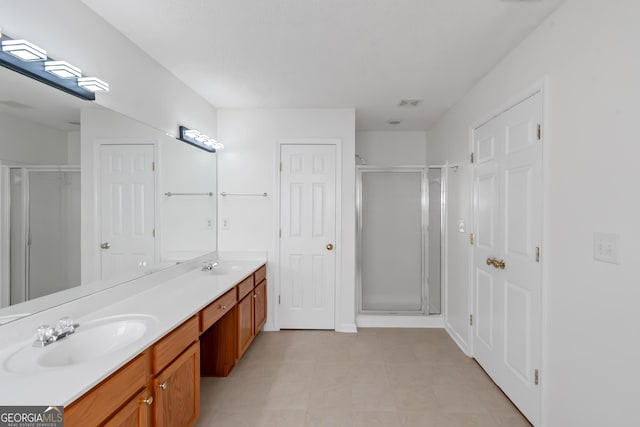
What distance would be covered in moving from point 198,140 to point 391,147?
262cm

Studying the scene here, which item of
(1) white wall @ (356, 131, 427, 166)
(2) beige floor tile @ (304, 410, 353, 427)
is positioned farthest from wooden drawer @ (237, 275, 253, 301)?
(1) white wall @ (356, 131, 427, 166)

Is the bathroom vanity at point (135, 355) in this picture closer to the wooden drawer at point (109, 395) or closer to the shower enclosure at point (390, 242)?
the wooden drawer at point (109, 395)

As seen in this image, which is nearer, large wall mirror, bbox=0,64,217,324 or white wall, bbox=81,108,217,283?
large wall mirror, bbox=0,64,217,324

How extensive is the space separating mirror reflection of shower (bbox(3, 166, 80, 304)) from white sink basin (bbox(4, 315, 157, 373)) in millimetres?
278

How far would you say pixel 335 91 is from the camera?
2980 millimetres

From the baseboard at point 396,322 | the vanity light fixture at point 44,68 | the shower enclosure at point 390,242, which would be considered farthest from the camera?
the shower enclosure at point 390,242

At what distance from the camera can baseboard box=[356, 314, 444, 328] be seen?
3.68 metres

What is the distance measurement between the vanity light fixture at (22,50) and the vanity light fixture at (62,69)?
0.08 m

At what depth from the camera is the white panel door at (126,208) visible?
1.86 metres

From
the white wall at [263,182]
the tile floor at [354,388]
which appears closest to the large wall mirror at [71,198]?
the white wall at [263,182]

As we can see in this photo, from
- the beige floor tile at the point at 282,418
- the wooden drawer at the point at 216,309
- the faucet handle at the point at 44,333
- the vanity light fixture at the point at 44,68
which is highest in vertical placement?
the vanity light fixture at the point at 44,68

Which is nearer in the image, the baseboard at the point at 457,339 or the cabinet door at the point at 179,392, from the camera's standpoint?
the cabinet door at the point at 179,392

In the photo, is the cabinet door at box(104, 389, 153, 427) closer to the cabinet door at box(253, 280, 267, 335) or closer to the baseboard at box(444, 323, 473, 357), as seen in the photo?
the cabinet door at box(253, 280, 267, 335)

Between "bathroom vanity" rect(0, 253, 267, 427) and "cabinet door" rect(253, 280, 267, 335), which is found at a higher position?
"bathroom vanity" rect(0, 253, 267, 427)
